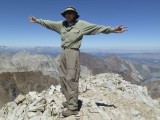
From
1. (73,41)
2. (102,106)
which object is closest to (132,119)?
(102,106)

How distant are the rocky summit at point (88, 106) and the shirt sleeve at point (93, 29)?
4018 mm

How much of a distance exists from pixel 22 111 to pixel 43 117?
237 centimetres

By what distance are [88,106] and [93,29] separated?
184 inches

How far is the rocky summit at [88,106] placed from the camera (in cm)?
1455

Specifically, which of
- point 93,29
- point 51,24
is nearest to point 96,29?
point 93,29

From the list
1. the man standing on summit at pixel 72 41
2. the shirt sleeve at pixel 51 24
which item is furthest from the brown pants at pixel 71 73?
the shirt sleeve at pixel 51 24

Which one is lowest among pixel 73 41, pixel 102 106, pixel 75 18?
pixel 102 106

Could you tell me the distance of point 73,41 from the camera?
12.5 m

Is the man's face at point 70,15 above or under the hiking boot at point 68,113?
above

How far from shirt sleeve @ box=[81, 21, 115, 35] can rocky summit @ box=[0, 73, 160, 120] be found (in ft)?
13.2

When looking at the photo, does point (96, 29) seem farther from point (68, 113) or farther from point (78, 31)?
point (68, 113)

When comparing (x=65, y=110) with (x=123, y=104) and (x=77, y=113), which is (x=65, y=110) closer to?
(x=77, y=113)

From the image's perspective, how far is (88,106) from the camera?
49.9 ft

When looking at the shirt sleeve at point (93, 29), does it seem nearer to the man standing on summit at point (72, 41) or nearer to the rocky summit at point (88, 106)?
the man standing on summit at point (72, 41)
